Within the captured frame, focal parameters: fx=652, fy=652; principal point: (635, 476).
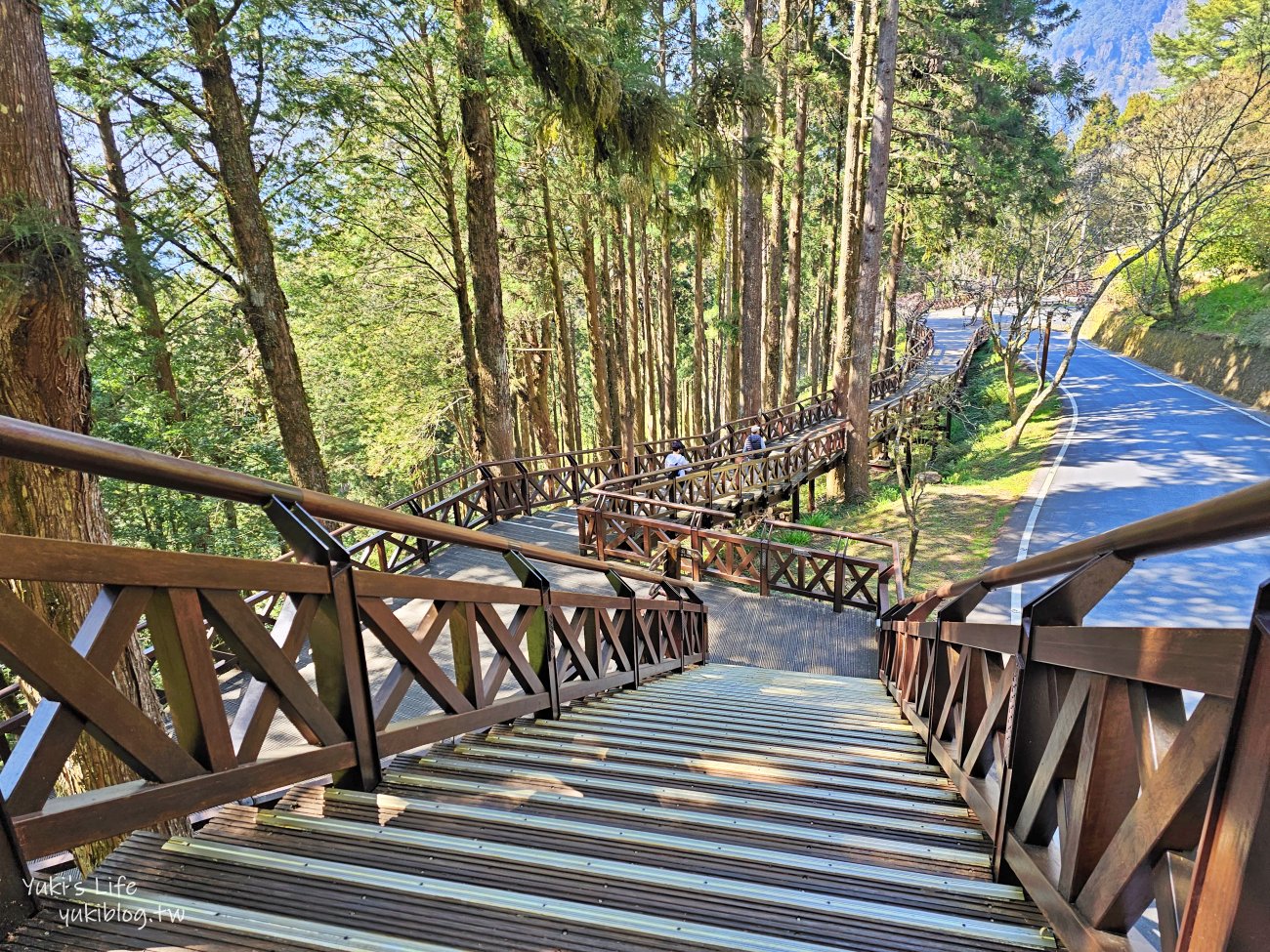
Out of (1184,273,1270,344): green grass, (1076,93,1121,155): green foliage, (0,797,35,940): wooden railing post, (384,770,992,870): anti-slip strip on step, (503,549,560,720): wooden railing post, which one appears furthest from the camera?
(1076,93,1121,155): green foliage

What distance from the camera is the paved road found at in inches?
388

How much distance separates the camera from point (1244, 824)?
0.97 meters

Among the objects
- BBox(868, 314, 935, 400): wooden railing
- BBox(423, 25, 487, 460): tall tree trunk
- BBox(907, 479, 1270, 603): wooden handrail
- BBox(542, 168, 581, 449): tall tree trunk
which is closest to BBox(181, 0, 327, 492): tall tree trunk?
BBox(423, 25, 487, 460): tall tree trunk

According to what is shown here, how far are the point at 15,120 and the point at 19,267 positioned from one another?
77 centimetres

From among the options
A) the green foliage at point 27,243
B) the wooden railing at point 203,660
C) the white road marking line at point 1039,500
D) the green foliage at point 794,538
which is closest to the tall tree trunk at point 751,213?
the green foliage at point 794,538

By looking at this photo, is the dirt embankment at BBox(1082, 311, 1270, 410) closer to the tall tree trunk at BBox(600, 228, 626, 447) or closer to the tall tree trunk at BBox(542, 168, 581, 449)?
the tall tree trunk at BBox(600, 228, 626, 447)

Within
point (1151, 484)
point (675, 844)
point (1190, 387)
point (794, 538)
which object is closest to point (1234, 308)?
point (1190, 387)

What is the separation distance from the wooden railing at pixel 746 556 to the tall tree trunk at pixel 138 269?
7142 mm

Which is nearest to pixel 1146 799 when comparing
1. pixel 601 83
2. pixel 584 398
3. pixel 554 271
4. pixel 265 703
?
pixel 265 703

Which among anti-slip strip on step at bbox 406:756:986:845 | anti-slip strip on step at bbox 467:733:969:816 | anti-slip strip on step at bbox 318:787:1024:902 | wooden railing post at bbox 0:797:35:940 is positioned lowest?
anti-slip strip on step at bbox 467:733:969:816

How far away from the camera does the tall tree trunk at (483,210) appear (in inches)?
357

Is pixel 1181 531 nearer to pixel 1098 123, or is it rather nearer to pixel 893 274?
pixel 893 274

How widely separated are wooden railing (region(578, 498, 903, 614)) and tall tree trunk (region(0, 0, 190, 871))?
8359 millimetres

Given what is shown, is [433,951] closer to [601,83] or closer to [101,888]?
[101,888]
